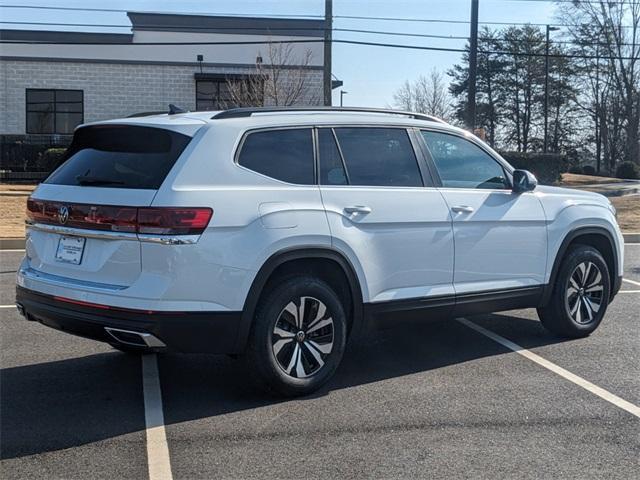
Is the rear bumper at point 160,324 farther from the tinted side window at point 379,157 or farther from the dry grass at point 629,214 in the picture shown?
the dry grass at point 629,214

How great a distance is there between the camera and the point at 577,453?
4.05 metres

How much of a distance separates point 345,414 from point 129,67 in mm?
32264

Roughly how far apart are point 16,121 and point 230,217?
33.3 m

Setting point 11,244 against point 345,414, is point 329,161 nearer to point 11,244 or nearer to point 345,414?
point 345,414

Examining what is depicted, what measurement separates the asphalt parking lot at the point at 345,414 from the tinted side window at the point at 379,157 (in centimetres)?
145

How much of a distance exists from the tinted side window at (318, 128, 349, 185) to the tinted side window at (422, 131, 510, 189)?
0.90 m

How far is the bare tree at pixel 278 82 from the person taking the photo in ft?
98.1

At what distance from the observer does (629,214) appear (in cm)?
1978

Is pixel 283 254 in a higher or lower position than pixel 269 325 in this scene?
higher

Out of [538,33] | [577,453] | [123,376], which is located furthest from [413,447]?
[538,33]

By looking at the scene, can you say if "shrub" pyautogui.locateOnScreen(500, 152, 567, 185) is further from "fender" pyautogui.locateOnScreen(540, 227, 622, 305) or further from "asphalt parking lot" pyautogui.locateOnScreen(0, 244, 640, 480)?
"asphalt parking lot" pyautogui.locateOnScreen(0, 244, 640, 480)

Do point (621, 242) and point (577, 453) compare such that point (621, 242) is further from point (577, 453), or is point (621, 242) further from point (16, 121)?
point (16, 121)

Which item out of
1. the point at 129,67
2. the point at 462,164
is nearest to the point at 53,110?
the point at 129,67

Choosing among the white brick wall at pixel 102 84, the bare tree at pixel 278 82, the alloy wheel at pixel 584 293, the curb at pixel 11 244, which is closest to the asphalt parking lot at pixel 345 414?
the alloy wheel at pixel 584 293
